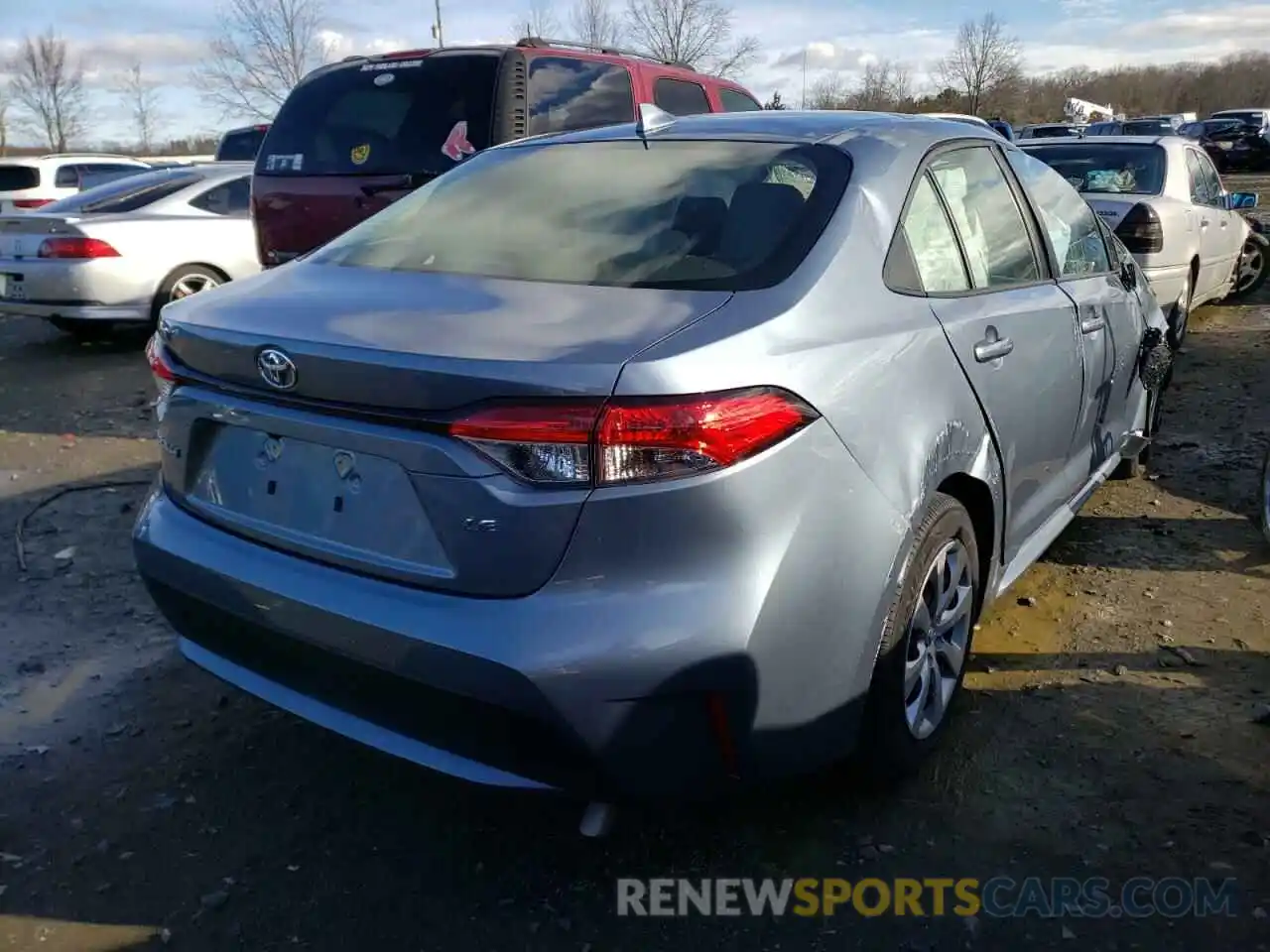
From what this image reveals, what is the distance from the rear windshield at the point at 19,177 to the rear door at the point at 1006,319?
640 inches

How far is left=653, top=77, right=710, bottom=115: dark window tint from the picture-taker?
23.2ft

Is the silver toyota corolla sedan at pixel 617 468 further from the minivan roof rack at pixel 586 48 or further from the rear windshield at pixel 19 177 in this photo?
the rear windshield at pixel 19 177

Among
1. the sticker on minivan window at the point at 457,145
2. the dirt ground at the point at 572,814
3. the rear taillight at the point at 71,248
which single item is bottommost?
the dirt ground at the point at 572,814

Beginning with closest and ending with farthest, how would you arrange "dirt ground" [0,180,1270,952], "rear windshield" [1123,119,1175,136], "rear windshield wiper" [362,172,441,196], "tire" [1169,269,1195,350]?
"dirt ground" [0,180,1270,952] → "rear windshield wiper" [362,172,441,196] → "tire" [1169,269,1195,350] → "rear windshield" [1123,119,1175,136]

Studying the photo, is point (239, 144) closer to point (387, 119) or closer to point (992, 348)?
point (387, 119)

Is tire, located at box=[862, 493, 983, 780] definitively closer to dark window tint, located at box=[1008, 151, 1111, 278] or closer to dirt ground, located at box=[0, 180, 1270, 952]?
dirt ground, located at box=[0, 180, 1270, 952]

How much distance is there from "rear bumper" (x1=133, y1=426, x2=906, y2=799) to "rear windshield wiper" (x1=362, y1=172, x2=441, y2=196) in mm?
3738

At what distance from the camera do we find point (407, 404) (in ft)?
6.81

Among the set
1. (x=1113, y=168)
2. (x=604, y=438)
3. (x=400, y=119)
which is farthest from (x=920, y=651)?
(x=1113, y=168)

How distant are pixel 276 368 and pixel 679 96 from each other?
5.64 metres

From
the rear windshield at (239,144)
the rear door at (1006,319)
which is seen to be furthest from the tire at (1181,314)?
the rear windshield at (239,144)

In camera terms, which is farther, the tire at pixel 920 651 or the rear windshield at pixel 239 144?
the rear windshield at pixel 239 144

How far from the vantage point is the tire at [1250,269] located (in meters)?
10.4

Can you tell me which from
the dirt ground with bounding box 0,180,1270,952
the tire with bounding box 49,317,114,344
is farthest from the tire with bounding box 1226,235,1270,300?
the tire with bounding box 49,317,114,344
